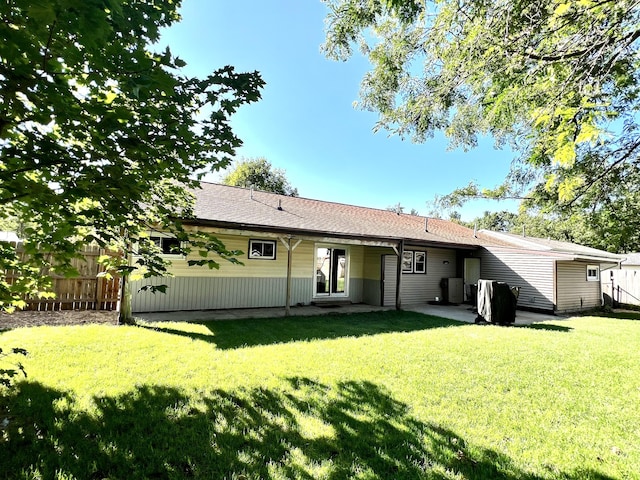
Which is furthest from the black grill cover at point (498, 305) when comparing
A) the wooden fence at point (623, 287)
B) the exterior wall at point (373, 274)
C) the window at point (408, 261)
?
the wooden fence at point (623, 287)

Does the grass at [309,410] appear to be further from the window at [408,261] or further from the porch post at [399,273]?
the window at [408,261]

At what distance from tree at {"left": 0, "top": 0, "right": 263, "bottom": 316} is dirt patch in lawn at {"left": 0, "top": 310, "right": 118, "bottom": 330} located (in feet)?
17.4

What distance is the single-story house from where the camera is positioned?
9.66m

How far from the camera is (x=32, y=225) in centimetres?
309

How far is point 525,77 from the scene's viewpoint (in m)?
3.66

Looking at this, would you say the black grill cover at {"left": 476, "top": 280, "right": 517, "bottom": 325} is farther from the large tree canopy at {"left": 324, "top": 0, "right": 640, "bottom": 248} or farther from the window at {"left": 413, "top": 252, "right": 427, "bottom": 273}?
the large tree canopy at {"left": 324, "top": 0, "right": 640, "bottom": 248}

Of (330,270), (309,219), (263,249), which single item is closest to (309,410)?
(263,249)

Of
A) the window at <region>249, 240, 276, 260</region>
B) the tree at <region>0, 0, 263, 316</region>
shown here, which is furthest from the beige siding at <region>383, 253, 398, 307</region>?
the tree at <region>0, 0, 263, 316</region>

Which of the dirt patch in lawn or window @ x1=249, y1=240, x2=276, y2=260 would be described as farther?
window @ x1=249, y1=240, x2=276, y2=260

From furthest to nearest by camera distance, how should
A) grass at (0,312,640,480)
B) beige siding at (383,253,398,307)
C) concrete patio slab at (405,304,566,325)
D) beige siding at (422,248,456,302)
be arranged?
beige siding at (422,248,456,302), beige siding at (383,253,398,307), concrete patio slab at (405,304,566,325), grass at (0,312,640,480)

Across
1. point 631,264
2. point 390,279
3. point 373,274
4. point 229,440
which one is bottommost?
point 229,440

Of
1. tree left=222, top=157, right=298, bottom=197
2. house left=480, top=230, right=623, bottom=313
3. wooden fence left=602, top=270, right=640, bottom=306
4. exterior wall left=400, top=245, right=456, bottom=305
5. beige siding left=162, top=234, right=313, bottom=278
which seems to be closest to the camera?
beige siding left=162, top=234, right=313, bottom=278

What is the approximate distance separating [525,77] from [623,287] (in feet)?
63.2

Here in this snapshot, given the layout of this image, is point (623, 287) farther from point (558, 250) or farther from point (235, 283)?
point (235, 283)
